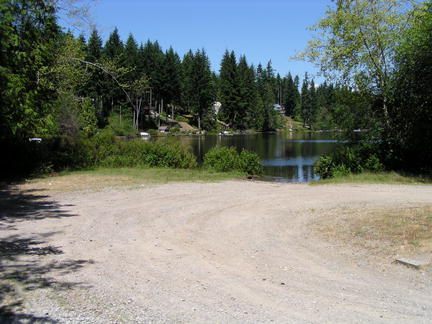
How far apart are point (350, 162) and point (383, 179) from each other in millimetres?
2751

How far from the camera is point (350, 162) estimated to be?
18.6m

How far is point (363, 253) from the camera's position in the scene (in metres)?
6.51

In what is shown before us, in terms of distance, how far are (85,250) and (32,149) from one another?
13.2 meters

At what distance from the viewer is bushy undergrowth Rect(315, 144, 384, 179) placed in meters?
18.0

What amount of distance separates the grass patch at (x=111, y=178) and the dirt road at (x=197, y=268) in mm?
3646

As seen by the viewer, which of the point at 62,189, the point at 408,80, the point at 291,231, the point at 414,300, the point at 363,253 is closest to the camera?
the point at 414,300

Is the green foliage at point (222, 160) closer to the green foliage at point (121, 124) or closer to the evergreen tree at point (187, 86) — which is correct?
the green foliage at point (121, 124)

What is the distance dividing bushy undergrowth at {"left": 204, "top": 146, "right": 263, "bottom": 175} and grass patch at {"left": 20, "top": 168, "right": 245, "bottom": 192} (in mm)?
1161

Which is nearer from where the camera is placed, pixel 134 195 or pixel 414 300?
pixel 414 300

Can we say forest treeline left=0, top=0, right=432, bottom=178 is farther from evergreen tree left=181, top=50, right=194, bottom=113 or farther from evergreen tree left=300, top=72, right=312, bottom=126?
evergreen tree left=300, top=72, right=312, bottom=126

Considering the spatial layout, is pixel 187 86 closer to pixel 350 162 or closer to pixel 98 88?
pixel 98 88

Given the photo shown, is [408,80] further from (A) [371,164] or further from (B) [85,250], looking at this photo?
(B) [85,250]

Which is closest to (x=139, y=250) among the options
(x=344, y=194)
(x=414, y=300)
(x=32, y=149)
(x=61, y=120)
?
(x=414, y=300)

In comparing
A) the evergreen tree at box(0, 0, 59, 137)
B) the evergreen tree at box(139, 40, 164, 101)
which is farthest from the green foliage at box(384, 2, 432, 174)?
the evergreen tree at box(139, 40, 164, 101)
